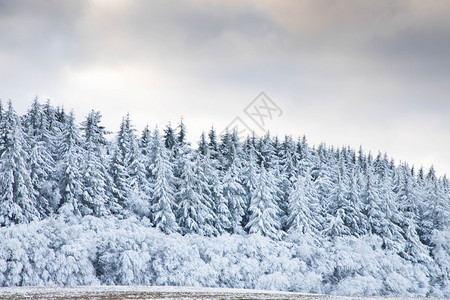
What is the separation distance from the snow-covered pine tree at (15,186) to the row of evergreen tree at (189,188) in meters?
0.11

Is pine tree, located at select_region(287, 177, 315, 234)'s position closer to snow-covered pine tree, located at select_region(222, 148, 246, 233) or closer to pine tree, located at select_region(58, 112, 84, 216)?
snow-covered pine tree, located at select_region(222, 148, 246, 233)

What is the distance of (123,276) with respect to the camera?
37.3 metres

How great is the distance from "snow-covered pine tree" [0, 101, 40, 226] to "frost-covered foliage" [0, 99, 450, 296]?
0.13 metres

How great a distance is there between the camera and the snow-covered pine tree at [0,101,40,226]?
40.7 m

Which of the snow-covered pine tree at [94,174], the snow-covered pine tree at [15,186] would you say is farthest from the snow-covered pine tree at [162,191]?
the snow-covered pine tree at [15,186]

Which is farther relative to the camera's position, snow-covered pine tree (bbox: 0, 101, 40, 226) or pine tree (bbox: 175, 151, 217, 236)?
pine tree (bbox: 175, 151, 217, 236)

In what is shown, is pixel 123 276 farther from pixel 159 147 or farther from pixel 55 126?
pixel 55 126

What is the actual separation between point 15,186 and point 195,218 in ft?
68.7

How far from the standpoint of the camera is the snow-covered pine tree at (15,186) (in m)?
40.7

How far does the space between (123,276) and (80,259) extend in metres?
4.13

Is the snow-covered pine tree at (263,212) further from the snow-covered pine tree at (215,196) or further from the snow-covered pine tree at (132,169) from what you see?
the snow-covered pine tree at (132,169)

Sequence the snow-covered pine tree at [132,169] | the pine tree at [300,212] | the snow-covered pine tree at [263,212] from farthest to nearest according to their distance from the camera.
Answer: the pine tree at [300,212]
the snow-covered pine tree at [263,212]
the snow-covered pine tree at [132,169]

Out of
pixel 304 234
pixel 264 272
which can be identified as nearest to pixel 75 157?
pixel 264 272

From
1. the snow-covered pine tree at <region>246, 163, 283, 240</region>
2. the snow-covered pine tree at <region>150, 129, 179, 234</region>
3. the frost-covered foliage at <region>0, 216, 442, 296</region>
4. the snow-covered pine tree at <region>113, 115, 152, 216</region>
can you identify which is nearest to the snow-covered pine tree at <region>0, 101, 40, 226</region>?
the frost-covered foliage at <region>0, 216, 442, 296</region>
